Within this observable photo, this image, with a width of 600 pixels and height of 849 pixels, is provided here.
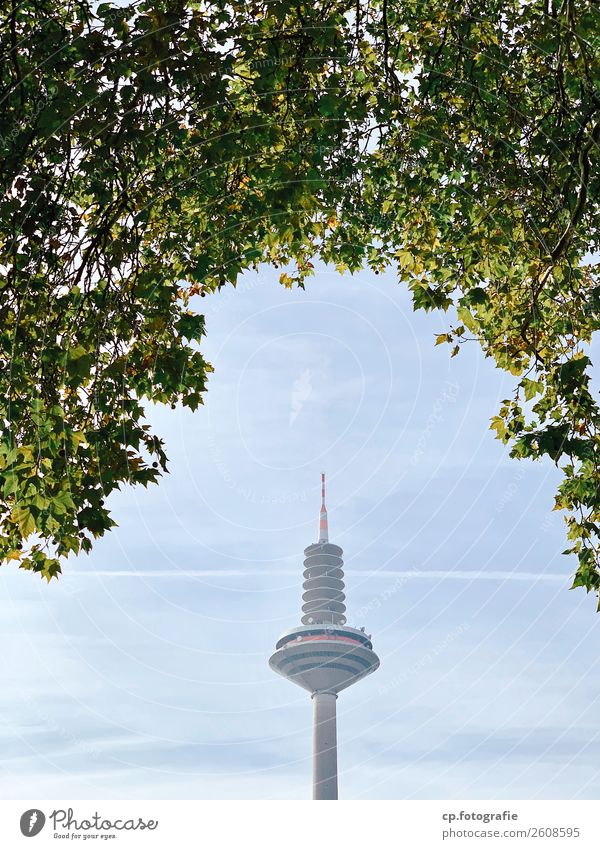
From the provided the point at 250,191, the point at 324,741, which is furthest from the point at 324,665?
the point at 250,191

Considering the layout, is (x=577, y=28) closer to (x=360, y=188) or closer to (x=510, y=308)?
(x=510, y=308)

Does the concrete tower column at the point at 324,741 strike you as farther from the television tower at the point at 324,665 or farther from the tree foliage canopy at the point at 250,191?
the tree foliage canopy at the point at 250,191

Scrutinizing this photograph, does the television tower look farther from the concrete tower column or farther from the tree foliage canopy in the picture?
the tree foliage canopy

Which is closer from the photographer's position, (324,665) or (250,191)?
(250,191)

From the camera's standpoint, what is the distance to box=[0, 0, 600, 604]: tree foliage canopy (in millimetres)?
10555

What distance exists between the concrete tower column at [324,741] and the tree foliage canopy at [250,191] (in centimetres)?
18372

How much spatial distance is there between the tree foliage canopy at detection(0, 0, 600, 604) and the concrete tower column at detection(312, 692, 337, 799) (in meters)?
184

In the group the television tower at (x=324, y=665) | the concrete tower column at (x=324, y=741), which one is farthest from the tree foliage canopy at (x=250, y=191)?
the concrete tower column at (x=324, y=741)

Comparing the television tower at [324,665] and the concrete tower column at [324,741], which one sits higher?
the television tower at [324,665]

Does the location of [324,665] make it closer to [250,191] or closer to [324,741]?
[324,741]

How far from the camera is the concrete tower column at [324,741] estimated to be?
19125 centimetres

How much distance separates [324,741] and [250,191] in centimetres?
18780

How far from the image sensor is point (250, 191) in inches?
631

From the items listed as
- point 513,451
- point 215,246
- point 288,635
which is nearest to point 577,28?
point 513,451
